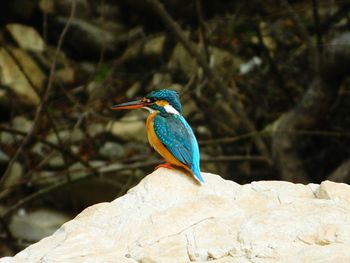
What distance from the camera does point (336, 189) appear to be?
4066 millimetres

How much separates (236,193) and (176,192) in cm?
30

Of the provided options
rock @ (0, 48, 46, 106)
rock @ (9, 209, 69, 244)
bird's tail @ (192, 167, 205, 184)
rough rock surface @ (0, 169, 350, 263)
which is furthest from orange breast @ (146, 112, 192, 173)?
rock @ (0, 48, 46, 106)

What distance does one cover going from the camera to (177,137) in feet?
16.1

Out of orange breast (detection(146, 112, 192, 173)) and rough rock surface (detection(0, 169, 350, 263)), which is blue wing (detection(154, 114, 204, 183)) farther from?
rough rock surface (detection(0, 169, 350, 263))

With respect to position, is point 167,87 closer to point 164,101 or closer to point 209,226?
point 164,101

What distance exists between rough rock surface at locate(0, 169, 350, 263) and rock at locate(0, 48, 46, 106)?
6793 millimetres

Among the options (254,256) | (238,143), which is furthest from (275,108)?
(254,256)

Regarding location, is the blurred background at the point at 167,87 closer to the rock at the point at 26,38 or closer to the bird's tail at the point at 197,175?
the rock at the point at 26,38

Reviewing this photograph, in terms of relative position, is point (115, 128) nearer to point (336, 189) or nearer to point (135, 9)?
point (135, 9)

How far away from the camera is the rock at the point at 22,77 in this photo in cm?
1081

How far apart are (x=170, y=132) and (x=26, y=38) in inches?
279

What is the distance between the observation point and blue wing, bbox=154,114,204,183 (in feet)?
15.5

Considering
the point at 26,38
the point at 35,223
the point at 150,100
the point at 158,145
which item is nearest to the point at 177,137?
the point at 158,145

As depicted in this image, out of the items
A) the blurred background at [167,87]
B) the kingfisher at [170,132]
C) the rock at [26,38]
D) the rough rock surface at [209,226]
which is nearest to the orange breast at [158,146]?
the kingfisher at [170,132]
